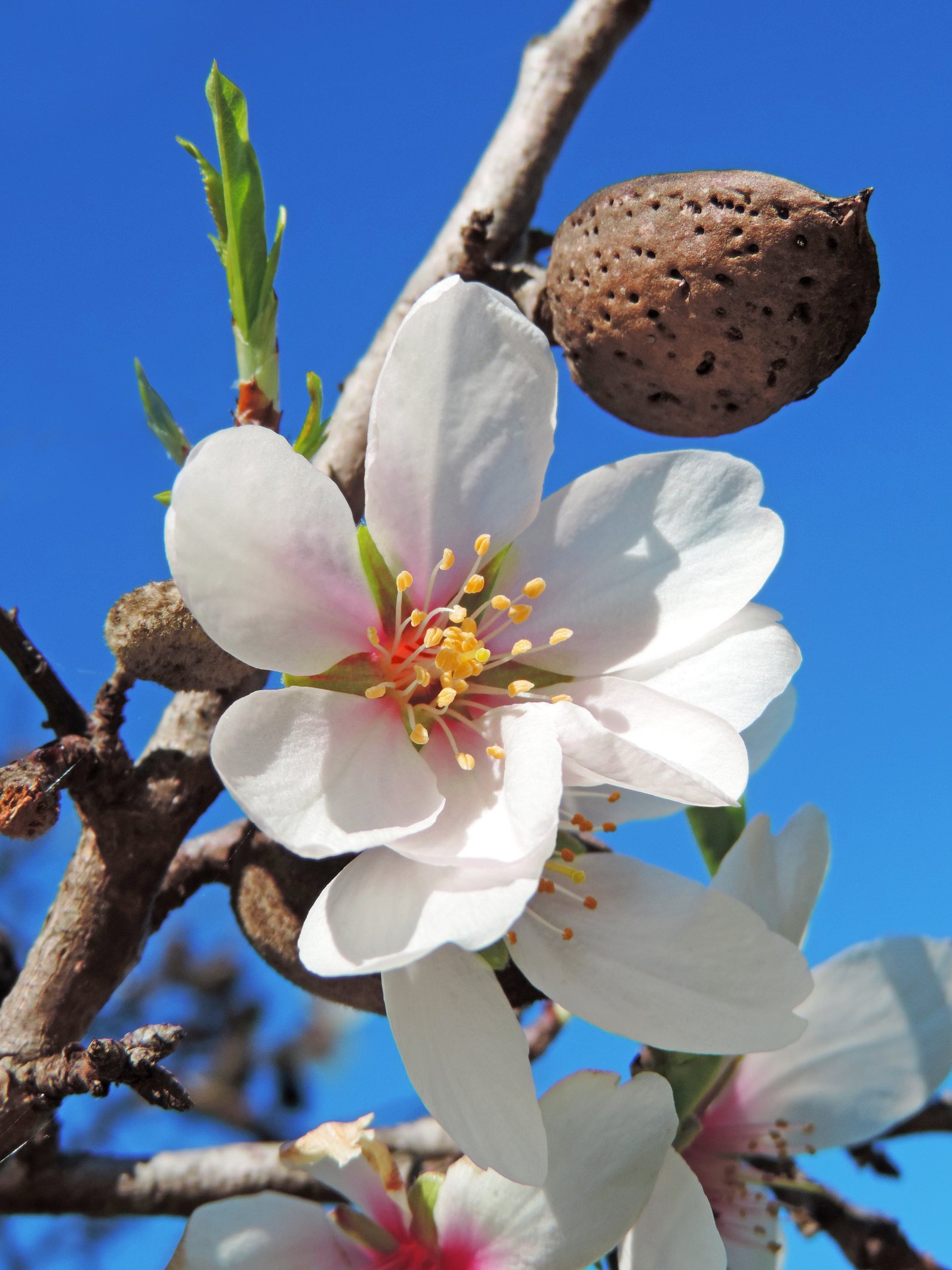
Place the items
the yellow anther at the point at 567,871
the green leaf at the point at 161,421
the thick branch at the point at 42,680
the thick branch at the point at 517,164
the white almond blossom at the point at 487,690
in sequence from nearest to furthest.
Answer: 1. the white almond blossom at the point at 487,690
2. the yellow anther at the point at 567,871
3. the thick branch at the point at 42,680
4. the green leaf at the point at 161,421
5. the thick branch at the point at 517,164

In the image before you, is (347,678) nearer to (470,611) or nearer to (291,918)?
(470,611)

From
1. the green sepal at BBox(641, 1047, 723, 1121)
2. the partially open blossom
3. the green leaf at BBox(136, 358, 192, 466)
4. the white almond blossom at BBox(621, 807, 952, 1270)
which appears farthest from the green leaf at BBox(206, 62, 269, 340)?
the white almond blossom at BBox(621, 807, 952, 1270)

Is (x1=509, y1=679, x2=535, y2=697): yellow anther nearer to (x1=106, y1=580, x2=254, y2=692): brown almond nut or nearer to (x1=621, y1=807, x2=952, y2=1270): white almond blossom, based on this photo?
(x1=106, y1=580, x2=254, y2=692): brown almond nut

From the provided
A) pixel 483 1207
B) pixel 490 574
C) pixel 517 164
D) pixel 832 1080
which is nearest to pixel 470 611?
pixel 490 574

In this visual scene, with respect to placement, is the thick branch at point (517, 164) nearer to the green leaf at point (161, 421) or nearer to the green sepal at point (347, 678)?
the green leaf at point (161, 421)

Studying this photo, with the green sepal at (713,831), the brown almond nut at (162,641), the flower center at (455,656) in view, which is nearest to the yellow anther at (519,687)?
the flower center at (455,656)

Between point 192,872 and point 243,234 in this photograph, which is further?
point 192,872

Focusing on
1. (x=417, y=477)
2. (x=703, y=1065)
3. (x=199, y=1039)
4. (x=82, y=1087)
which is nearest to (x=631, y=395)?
(x=417, y=477)
